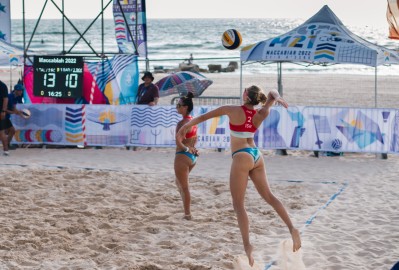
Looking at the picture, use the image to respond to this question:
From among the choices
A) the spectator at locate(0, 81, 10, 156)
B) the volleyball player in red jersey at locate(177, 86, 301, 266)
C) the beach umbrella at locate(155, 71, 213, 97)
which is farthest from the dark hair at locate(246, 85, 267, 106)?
the beach umbrella at locate(155, 71, 213, 97)

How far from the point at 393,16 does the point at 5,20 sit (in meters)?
14.3

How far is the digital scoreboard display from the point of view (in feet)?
48.1

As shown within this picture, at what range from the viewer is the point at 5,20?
1661cm

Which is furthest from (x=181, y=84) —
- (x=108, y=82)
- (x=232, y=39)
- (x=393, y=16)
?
(x=393, y=16)

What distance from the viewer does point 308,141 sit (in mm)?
13516

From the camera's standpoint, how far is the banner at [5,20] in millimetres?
16453

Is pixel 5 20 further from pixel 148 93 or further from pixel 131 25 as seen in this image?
pixel 148 93

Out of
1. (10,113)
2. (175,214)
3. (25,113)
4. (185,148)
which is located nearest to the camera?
(185,148)

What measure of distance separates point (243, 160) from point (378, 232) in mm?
2406

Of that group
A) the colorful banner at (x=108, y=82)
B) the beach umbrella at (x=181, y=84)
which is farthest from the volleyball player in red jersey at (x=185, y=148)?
the beach umbrella at (x=181, y=84)

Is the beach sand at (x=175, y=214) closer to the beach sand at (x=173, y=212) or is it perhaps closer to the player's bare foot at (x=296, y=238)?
the beach sand at (x=173, y=212)

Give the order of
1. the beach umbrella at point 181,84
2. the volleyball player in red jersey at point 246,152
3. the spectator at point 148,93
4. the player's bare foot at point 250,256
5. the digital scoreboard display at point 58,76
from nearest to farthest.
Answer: the player's bare foot at point 250,256
the volleyball player in red jersey at point 246,152
the spectator at point 148,93
the digital scoreboard display at point 58,76
the beach umbrella at point 181,84

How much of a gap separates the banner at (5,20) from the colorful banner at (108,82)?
2063 millimetres

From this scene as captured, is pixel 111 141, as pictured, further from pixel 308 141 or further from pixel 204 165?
pixel 308 141
